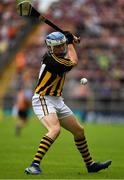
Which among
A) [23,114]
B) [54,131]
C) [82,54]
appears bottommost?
[82,54]

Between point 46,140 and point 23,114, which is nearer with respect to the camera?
point 46,140

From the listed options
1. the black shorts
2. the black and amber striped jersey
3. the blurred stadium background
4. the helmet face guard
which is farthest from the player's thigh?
the blurred stadium background

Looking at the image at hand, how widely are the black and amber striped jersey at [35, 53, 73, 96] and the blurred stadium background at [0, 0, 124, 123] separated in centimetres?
2100

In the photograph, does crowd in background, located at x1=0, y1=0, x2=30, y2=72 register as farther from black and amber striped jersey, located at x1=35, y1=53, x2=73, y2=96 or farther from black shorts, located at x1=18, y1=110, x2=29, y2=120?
Result: black and amber striped jersey, located at x1=35, y1=53, x2=73, y2=96

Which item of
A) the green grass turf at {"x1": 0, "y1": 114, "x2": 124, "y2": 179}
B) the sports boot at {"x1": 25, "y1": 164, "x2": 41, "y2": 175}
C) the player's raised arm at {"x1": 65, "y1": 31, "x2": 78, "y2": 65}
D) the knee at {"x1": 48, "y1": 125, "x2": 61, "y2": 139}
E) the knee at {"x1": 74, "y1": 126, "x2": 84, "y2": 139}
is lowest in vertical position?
the green grass turf at {"x1": 0, "y1": 114, "x2": 124, "y2": 179}

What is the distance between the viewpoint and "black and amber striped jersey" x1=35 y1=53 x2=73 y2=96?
11.5 m

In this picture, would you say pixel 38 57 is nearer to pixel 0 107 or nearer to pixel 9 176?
pixel 0 107

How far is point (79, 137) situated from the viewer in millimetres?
11766

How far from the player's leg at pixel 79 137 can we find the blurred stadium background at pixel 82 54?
20799mm

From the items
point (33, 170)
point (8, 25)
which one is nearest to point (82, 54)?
point (8, 25)

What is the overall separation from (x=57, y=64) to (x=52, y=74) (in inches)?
7.3

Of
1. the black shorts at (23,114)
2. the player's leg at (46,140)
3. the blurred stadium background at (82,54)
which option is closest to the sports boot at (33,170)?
the player's leg at (46,140)

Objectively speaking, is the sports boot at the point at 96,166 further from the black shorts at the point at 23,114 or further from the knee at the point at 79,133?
the black shorts at the point at 23,114

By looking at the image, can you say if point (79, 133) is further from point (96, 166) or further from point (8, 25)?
point (8, 25)
